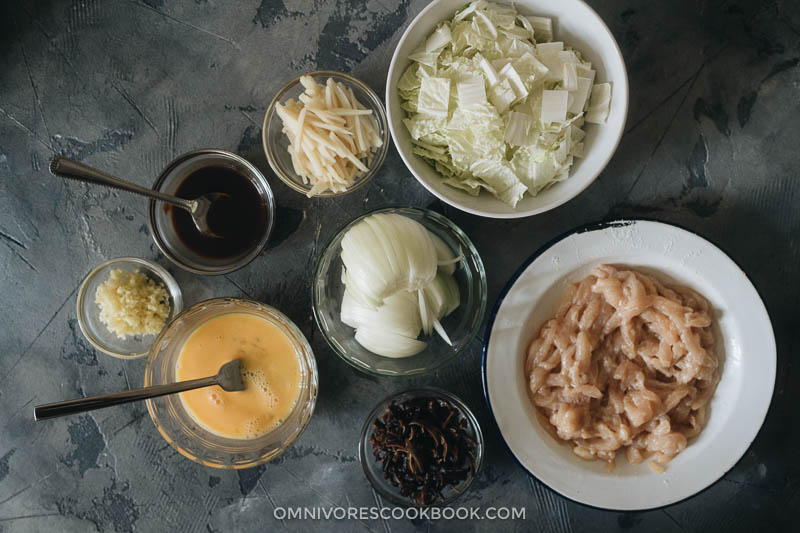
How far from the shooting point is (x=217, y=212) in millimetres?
1913

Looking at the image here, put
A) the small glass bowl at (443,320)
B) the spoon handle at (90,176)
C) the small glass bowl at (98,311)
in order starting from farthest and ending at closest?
the small glass bowl at (98,311) < the small glass bowl at (443,320) < the spoon handle at (90,176)

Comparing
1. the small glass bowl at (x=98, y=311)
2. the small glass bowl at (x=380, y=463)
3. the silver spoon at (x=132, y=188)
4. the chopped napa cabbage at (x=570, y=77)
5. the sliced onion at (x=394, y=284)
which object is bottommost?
the small glass bowl at (x=380, y=463)

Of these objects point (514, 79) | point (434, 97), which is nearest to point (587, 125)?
point (514, 79)

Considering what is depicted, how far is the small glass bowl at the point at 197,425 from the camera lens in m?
1.84

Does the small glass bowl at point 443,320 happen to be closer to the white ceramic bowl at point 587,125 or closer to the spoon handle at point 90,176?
the white ceramic bowl at point 587,125

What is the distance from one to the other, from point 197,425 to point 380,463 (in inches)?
24.9

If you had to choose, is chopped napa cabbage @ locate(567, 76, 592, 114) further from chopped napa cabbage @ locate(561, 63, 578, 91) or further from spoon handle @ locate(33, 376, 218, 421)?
spoon handle @ locate(33, 376, 218, 421)

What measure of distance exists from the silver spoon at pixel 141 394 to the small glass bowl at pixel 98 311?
226 mm

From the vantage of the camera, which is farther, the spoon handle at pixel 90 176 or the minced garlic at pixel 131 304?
the minced garlic at pixel 131 304

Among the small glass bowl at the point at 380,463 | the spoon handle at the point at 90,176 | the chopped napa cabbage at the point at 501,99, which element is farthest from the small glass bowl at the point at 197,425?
the chopped napa cabbage at the point at 501,99

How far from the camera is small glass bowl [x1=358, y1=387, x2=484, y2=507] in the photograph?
1.87m

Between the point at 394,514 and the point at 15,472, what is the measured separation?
1.39 metres

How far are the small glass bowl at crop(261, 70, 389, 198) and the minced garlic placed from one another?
603mm

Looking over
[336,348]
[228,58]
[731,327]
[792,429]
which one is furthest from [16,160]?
[792,429]
